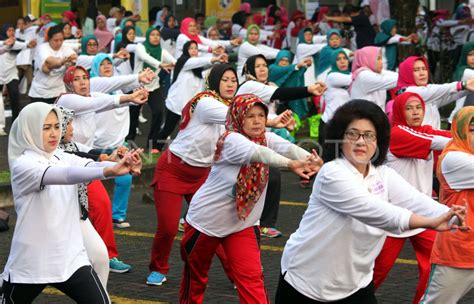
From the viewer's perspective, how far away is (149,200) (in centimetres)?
1345

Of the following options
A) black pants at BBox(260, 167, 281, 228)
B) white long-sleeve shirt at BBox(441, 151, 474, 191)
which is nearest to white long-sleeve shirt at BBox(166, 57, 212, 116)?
black pants at BBox(260, 167, 281, 228)

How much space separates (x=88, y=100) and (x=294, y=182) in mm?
5599

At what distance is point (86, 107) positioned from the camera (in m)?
9.69

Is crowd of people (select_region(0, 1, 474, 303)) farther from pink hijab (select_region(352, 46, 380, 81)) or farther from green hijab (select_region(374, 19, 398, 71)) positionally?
green hijab (select_region(374, 19, 398, 71))

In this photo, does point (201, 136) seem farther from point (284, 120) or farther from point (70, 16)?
point (70, 16)

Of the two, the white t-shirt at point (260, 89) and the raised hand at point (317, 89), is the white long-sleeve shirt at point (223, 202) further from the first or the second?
the white t-shirt at point (260, 89)

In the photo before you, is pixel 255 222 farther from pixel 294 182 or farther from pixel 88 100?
pixel 294 182

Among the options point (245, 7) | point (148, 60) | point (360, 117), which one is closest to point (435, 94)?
point (360, 117)

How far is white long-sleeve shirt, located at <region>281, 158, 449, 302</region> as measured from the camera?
579 centimetres

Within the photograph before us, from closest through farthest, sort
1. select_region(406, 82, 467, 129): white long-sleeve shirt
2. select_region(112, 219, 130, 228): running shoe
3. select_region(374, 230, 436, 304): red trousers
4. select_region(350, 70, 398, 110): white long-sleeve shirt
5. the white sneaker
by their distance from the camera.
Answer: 1. select_region(374, 230, 436, 304): red trousers
2. select_region(406, 82, 467, 129): white long-sleeve shirt
3. select_region(112, 219, 130, 228): running shoe
4. select_region(350, 70, 398, 110): white long-sleeve shirt
5. the white sneaker

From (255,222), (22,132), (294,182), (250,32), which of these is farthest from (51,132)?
(250,32)

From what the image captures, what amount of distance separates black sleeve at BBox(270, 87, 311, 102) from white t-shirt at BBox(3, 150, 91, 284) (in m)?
2.69

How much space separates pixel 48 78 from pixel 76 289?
32.3 ft

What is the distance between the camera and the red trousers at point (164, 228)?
9070mm
